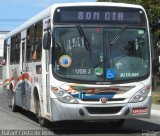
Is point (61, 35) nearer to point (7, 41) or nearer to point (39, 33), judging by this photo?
point (39, 33)

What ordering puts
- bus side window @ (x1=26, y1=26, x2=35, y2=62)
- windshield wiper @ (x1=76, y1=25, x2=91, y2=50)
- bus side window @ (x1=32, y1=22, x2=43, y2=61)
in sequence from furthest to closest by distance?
1. bus side window @ (x1=26, y1=26, x2=35, y2=62)
2. bus side window @ (x1=32, y1=22, x2=43, y2=61)
3. windshield wiper @ (x1=76, y1=25, x2=91, y2=50)

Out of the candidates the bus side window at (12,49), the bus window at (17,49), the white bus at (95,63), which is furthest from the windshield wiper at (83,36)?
the bus side window at (12,49)

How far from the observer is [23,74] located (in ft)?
54.9

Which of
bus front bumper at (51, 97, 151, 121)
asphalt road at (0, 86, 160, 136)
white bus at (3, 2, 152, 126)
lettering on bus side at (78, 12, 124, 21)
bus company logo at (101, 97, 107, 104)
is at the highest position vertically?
lettering on bus side at (78, 12, 124, 21)

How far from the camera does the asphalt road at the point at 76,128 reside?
12984 millimetres

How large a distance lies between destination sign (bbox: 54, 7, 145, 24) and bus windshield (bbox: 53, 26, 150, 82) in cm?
23

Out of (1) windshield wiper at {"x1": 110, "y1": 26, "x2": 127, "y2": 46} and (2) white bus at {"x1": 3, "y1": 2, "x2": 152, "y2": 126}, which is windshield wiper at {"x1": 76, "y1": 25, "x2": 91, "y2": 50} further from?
(1) windshield wiper at {"x1": 110, "y1": 26, "x2": 127, "y2": 46}

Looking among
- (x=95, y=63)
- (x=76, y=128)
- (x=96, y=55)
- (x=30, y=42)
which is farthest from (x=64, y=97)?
(x=30, y=42)

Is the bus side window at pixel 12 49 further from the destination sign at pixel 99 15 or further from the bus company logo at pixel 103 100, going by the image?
the bus company logo at pixel 103 100

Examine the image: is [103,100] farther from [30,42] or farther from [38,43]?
[30,42]

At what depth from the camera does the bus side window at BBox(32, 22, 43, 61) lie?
14000 millimetres

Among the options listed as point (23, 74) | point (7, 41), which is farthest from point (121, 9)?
point (7, 41)

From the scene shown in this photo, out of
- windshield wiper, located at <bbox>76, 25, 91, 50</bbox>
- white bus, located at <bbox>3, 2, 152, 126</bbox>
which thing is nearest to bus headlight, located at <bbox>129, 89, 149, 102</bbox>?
white bus, located at <bbox>3, 2, 152, 126</bbox>

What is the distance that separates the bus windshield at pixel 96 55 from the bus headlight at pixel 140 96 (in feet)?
1.30
